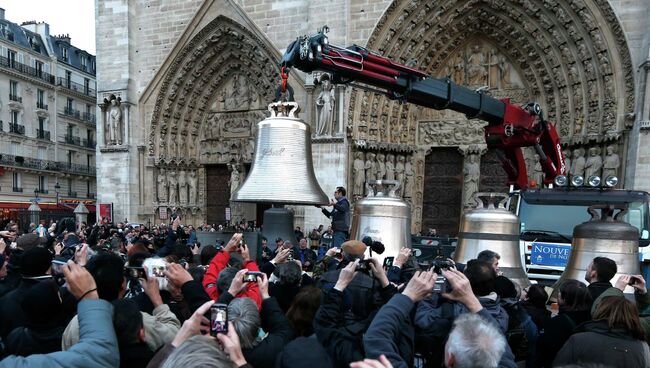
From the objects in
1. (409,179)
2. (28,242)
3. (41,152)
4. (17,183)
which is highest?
(41,152)

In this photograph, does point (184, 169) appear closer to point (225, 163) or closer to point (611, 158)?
point (225, 163)

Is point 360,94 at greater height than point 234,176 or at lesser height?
greater

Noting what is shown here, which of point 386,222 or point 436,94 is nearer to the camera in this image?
point 386,222

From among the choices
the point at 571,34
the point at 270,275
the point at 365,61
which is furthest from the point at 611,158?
the point at 270,275

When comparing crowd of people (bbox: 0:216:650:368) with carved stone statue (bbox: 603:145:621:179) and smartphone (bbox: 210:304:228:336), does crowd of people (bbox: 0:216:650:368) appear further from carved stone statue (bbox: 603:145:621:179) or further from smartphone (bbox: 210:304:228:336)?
carved stone statue (bbox: 603:145:621:179)

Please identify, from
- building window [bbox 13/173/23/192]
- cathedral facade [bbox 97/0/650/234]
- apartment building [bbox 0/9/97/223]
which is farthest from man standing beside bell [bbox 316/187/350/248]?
building window [bbox 13/173/23/192]

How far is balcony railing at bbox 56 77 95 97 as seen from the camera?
110 ft

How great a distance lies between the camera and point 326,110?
529 inches

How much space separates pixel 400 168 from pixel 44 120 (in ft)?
94.1

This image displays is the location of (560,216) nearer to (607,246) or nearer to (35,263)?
(607,246)

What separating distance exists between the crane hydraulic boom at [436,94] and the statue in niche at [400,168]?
7043mm

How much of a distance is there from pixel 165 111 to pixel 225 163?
303cm

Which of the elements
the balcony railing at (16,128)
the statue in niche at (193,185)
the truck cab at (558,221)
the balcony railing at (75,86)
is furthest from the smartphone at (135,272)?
the balcony railing at (75,86)

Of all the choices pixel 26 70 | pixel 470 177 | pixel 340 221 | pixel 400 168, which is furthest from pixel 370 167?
pixel 26 70
